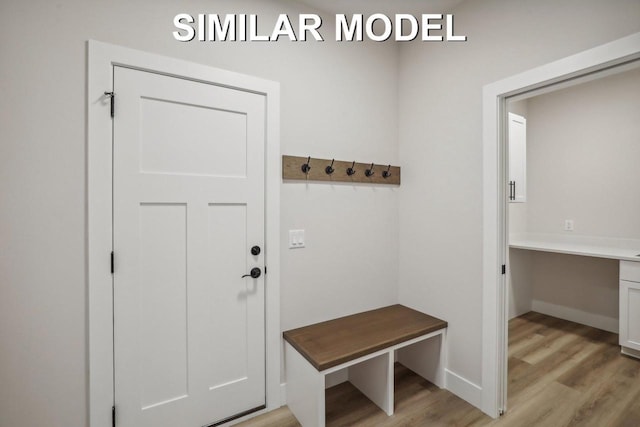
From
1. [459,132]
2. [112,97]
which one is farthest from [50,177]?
[459,132]

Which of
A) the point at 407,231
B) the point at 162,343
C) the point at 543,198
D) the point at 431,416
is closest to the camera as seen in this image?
the point at 162,343

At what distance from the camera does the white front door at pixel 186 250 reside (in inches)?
60.4

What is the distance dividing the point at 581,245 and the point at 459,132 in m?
2.32

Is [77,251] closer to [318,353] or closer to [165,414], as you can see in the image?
[165,414]

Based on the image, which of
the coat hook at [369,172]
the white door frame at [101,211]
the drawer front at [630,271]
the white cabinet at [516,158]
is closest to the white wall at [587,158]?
the white cabinet at [516,158]

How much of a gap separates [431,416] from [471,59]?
7.43 ft

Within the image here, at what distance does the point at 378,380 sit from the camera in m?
1.95

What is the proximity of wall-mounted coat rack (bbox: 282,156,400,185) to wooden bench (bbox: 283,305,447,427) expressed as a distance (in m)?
1.02

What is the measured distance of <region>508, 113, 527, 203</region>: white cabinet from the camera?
312 centimetres

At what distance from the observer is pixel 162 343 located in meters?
1.62

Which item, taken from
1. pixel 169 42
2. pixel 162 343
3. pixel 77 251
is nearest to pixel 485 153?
pixel 169 42

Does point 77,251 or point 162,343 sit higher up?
point 77,251

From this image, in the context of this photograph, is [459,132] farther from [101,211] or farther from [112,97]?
[101,211]

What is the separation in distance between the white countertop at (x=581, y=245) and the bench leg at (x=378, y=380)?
2.18 metres
